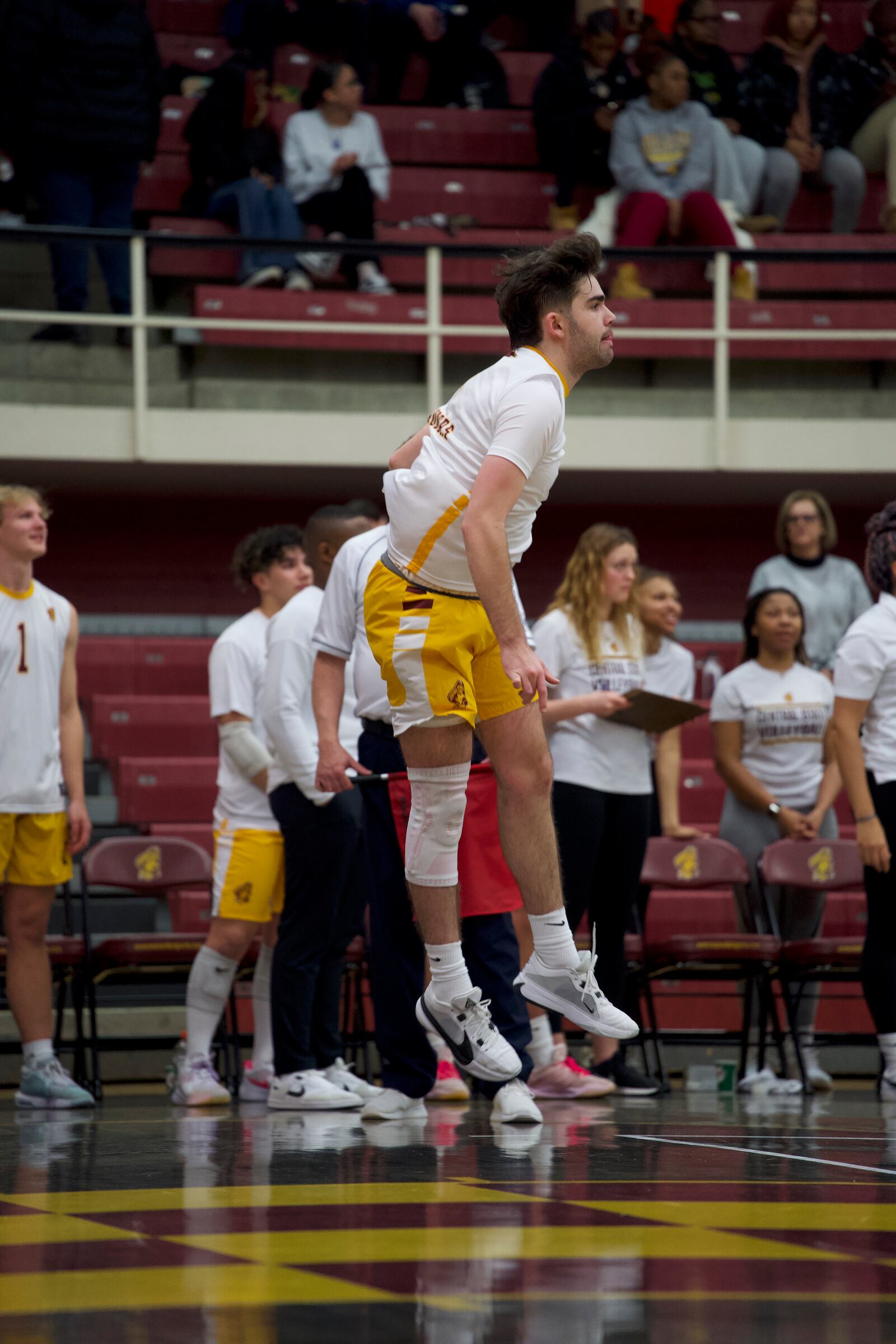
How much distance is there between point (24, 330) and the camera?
366 inches

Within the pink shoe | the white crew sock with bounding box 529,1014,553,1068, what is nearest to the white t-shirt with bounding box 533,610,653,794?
the white crew sock with bounding box 529,1014,553,1068

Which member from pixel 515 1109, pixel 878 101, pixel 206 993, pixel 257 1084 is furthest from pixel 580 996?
pixel 878 101

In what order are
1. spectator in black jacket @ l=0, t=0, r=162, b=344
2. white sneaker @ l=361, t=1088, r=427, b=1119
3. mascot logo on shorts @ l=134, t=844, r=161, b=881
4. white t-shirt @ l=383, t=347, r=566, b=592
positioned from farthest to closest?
spectator in black jacket @ l=0, t=0, r=162, b=344, mascot logo on shorts @ l=134, t=844, r=161, b=881, white sneaker @ l=361, t=1088, r=427, b=1119, white t-shirt @ l=383, t=347, r=566, b=592

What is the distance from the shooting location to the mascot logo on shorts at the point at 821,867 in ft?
21.5

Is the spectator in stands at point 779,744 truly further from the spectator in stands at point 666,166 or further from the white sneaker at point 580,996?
the spectator in stands at point 666,166

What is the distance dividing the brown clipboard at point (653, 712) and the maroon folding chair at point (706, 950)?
704mm

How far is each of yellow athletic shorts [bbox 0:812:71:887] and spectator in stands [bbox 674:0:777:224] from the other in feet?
23.4

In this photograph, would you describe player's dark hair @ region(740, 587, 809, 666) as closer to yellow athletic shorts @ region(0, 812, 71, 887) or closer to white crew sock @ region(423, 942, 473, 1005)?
yellow athletic shorts @ region(0, 812, 71, 887)

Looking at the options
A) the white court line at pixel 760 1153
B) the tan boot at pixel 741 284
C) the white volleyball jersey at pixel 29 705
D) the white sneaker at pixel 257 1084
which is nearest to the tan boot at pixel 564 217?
the tan boot at pixel 741 284

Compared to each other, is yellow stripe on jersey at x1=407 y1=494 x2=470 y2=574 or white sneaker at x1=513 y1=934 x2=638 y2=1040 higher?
yellow stripe on jersey at x1=407 y1=494 x2=470 y2=574

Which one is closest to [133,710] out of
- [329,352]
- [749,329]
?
[329,352]

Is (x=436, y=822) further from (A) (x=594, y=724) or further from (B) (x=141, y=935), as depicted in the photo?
(B) (x=141, y=935)

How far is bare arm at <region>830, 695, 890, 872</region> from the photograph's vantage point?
548 centimetres

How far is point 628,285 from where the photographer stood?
10016 mm
